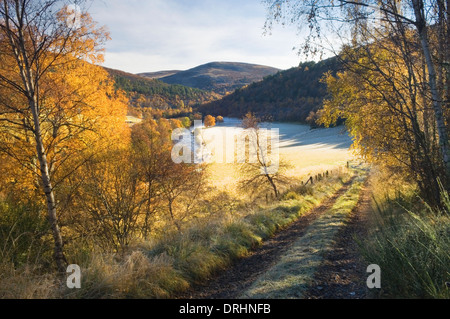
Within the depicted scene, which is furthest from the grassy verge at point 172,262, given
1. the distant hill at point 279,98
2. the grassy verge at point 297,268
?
the distant hill at point 279,98

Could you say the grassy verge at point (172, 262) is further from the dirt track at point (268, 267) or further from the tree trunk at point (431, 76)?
the tree trunk at point (431, 76)

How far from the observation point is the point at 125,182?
387 inches

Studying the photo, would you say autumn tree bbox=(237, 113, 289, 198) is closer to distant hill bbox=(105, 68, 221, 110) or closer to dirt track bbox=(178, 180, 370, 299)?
dirt track bbox=(178, 180, 370, 299)

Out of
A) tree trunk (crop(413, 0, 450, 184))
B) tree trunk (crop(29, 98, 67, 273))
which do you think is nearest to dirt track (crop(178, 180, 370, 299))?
tree trunk (crop(29, 98, 67, 273))

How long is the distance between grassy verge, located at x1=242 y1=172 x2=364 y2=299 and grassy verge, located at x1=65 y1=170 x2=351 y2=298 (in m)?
1.13

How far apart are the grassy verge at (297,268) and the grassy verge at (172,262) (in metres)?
1.13

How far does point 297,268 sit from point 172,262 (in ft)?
8.19

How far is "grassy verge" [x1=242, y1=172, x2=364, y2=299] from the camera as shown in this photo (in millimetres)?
4406

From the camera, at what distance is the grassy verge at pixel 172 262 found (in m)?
4.26

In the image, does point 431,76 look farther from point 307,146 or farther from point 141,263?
point 307,146

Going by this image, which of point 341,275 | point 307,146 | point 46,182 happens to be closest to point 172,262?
point 46,182

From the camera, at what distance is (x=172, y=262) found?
17.4ft

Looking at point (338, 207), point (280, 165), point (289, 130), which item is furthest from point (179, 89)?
point (338, 207)
